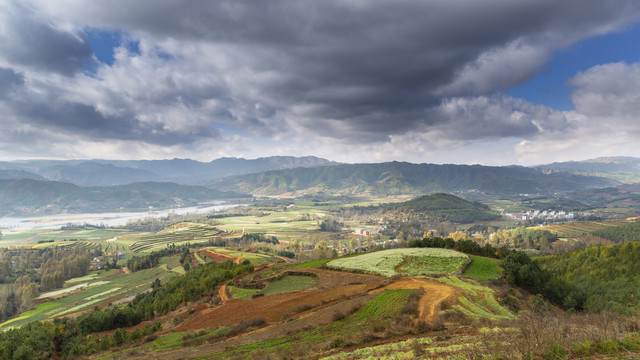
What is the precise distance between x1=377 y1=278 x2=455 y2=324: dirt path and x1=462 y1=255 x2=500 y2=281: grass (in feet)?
39.8

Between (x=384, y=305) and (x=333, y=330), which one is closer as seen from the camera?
(x=333, y=330)

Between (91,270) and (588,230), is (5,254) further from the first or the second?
(588,230)

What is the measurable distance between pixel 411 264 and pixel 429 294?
19.7m

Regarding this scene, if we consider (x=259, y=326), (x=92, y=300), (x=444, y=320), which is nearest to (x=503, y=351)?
(x=444, y=320)

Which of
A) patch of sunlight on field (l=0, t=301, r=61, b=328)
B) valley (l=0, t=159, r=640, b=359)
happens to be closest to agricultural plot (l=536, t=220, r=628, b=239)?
valley (l=0, t=159, r=640, b=359)

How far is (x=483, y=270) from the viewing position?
50344mm

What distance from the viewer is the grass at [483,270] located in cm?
4631

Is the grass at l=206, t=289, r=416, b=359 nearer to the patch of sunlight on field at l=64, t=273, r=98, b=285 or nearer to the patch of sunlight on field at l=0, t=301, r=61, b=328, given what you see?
the patch of sunlight on field at l=0, t=301, r=61, b=328

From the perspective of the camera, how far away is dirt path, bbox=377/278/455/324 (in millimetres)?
25641

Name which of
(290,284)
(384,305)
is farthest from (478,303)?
(290,284)

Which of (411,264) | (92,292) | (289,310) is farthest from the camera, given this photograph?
(92,292)

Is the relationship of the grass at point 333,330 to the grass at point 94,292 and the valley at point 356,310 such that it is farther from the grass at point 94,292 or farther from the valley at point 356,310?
the grass at point 94,292

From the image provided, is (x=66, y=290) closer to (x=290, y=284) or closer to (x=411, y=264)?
(x=290, y=284)

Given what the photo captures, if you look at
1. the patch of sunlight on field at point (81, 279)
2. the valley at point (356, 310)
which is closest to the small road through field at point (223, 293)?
the valley at point (356, 310)
